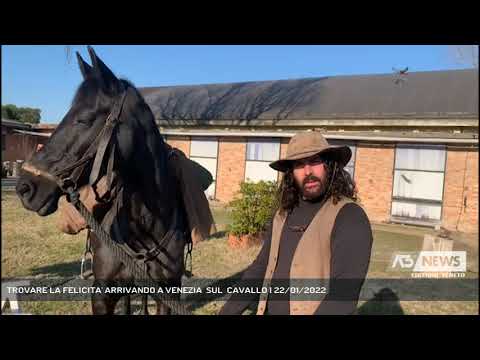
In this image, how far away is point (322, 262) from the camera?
158cm

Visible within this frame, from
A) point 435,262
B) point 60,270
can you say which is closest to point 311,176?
point 60,270

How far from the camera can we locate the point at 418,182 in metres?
10.2

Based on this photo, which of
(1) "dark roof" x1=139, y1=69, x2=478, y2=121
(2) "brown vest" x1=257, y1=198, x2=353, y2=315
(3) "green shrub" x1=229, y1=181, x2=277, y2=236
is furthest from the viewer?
(1) "dark roof" x1=139, y1=69, x2=478, y2=121

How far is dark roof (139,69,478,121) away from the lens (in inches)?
401

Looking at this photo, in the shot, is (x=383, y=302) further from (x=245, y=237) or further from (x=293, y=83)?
(x=293, y=83)

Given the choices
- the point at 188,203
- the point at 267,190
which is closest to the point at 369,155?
the point at 267,190

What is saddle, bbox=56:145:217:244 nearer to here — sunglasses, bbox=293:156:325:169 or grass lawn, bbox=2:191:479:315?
sunglasses, bbox=293:156:325:169

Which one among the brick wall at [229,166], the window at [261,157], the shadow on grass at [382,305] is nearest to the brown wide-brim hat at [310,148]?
the shadow on grass at [382,305]

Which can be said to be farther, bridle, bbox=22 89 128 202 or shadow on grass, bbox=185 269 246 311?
shadow on grass, bbox=185 269 246 311

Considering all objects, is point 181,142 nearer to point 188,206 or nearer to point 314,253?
point 188,206

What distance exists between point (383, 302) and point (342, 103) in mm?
8535

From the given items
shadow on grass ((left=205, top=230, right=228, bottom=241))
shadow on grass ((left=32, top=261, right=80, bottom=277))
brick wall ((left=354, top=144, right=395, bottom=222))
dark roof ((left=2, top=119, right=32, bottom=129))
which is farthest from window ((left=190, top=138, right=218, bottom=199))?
dark roof ((left=2, top=119, right=32, bottom=129))

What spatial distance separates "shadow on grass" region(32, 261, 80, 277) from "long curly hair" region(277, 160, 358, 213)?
4.16 meters

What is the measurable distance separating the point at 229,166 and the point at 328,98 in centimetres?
449
